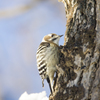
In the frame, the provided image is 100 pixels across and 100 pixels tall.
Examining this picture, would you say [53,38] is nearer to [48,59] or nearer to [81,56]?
[48,59]

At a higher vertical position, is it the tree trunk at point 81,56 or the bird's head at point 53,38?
the bird's head at point 53,38

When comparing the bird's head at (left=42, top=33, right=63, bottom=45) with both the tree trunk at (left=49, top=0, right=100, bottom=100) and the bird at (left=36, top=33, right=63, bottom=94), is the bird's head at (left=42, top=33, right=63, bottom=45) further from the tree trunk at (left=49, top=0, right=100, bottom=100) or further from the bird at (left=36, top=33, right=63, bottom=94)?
the tree trunk at (left=49, top=0, right=100, bottom=100)

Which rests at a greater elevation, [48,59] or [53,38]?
[53,38]

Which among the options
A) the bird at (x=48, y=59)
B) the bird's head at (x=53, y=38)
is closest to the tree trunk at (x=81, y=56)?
the bird at (x=48, y=59)

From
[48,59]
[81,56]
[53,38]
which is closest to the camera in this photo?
[81,56]

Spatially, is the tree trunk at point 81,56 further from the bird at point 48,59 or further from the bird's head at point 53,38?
the bird's head at point 53,38

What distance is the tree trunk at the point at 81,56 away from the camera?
7.84 ft

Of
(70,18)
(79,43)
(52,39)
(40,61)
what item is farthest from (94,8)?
(40,61)

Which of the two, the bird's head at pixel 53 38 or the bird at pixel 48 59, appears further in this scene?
the bird's head at pixel 53 38

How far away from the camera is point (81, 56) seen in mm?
2500

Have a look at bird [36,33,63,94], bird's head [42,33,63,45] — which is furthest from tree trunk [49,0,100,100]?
bird's head [42,33,63,45]

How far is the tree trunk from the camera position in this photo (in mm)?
2389

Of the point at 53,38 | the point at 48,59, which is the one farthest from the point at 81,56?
the point at 53,38

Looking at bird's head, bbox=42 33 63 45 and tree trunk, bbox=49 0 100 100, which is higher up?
bird's head, bbox=42 33 63 45
